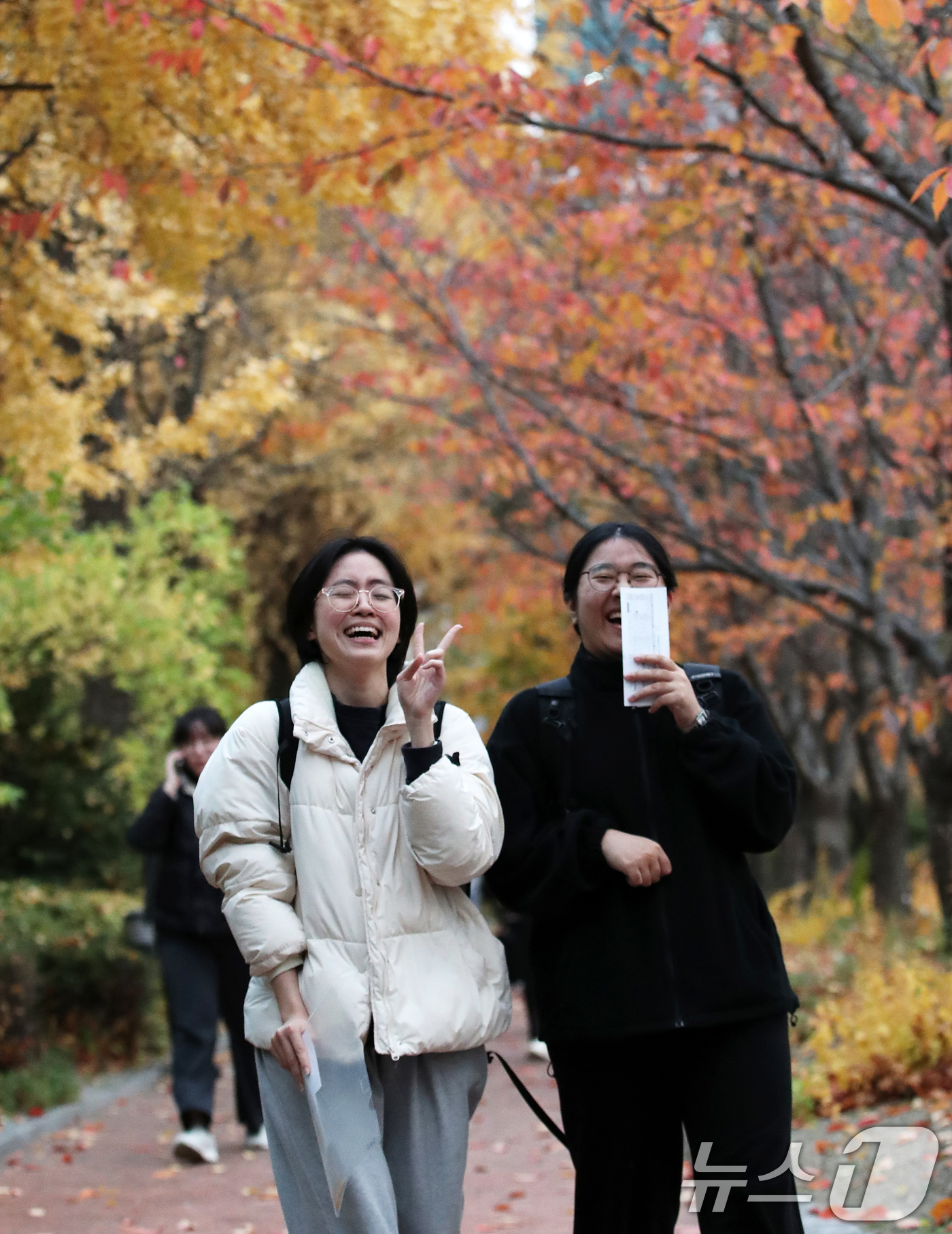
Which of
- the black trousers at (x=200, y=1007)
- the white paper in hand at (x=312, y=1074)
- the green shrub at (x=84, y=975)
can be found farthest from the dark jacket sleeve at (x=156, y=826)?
the white paper in hand at (x=312, y=1074)

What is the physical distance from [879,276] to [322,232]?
8.47 metres

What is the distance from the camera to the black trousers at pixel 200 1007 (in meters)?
7.76

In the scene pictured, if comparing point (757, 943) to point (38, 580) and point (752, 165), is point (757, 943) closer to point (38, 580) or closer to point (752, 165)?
point (752, 165)

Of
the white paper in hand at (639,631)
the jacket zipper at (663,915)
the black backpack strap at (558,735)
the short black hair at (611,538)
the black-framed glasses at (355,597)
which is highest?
the short black hair at (611,538)

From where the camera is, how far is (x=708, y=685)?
3.81 m

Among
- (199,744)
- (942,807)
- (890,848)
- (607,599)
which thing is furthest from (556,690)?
(890,848)

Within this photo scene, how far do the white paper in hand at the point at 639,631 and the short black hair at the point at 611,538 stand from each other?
0.70 feet

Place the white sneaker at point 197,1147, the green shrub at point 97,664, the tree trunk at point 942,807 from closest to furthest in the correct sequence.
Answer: the white sneaker at point 197,1147 → the tree trunk at point 942,807 → the green shrub at point 97,664

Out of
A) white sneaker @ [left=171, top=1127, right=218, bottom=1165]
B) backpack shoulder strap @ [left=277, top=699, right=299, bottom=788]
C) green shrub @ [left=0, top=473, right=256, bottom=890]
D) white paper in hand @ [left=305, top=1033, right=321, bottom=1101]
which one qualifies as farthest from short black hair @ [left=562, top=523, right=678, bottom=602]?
green shrub @ [left=0, top=473, right=256, bottom=890]

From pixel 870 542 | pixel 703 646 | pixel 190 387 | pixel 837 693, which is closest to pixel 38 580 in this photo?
pixel 190 387

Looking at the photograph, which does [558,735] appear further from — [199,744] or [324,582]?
[199,744]

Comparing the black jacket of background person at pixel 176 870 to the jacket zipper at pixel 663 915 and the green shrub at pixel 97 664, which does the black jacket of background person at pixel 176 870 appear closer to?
the green shrub at pixel 97 664

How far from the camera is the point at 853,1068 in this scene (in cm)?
725

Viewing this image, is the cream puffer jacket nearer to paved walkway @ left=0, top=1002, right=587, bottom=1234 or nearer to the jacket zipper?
the jacket zipper
